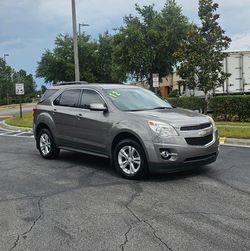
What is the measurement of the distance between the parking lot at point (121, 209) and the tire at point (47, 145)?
86 cm

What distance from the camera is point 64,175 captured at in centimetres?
866

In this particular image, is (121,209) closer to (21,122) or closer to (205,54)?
(205,54)

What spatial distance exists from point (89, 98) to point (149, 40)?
24673mm

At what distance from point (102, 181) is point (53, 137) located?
266cm

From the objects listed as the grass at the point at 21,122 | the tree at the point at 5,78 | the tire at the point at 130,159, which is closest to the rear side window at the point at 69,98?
the tire at the point at 130,159

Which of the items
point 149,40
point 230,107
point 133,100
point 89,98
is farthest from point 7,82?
point 133,100

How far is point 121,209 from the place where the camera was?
6230 millimetres

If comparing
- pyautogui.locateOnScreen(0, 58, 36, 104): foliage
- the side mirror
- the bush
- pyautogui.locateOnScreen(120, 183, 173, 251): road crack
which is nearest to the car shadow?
pyautogui.locateOnScreen(120, 183, 173, 251): road crack

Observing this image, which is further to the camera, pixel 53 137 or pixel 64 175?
pixel 53 137

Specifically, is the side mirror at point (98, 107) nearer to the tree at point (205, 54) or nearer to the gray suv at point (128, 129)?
the gray suv at point (128, 129)

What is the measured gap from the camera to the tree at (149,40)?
107 feet

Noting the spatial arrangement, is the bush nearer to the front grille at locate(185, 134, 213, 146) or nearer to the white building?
the white building

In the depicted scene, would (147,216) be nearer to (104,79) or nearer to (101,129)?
(101,129)

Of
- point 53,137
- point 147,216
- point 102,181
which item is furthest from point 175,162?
point 53,137
